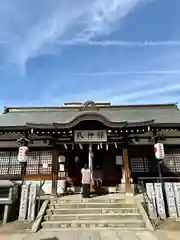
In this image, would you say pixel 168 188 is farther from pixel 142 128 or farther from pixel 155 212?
pixel 142 128

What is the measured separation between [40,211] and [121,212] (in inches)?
128

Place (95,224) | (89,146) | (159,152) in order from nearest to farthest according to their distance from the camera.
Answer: (95,224) → (159,152) → (89,146)

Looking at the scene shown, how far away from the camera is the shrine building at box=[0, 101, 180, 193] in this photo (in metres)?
11.2

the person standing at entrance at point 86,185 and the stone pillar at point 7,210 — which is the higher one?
the person standing at entrance at point 86,185

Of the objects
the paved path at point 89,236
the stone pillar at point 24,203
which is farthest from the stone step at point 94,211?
the paved path at point 89,236

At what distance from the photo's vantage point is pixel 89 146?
11.9 m

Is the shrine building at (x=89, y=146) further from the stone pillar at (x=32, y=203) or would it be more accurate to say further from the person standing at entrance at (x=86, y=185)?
the stone pillar at (x=32, y=203)

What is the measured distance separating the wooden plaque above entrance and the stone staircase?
136 inches

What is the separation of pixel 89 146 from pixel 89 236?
239 inches

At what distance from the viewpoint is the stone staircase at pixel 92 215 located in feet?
23.8

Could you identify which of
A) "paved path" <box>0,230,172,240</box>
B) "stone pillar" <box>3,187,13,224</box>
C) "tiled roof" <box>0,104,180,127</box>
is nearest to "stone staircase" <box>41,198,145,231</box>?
"paved path" <box>0,230,172,240</box>

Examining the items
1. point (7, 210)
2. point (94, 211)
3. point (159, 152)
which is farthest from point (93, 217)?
point (159, 152)

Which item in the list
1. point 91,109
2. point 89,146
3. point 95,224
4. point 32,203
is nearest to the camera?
point 95,224

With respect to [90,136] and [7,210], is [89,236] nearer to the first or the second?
[7,210]
